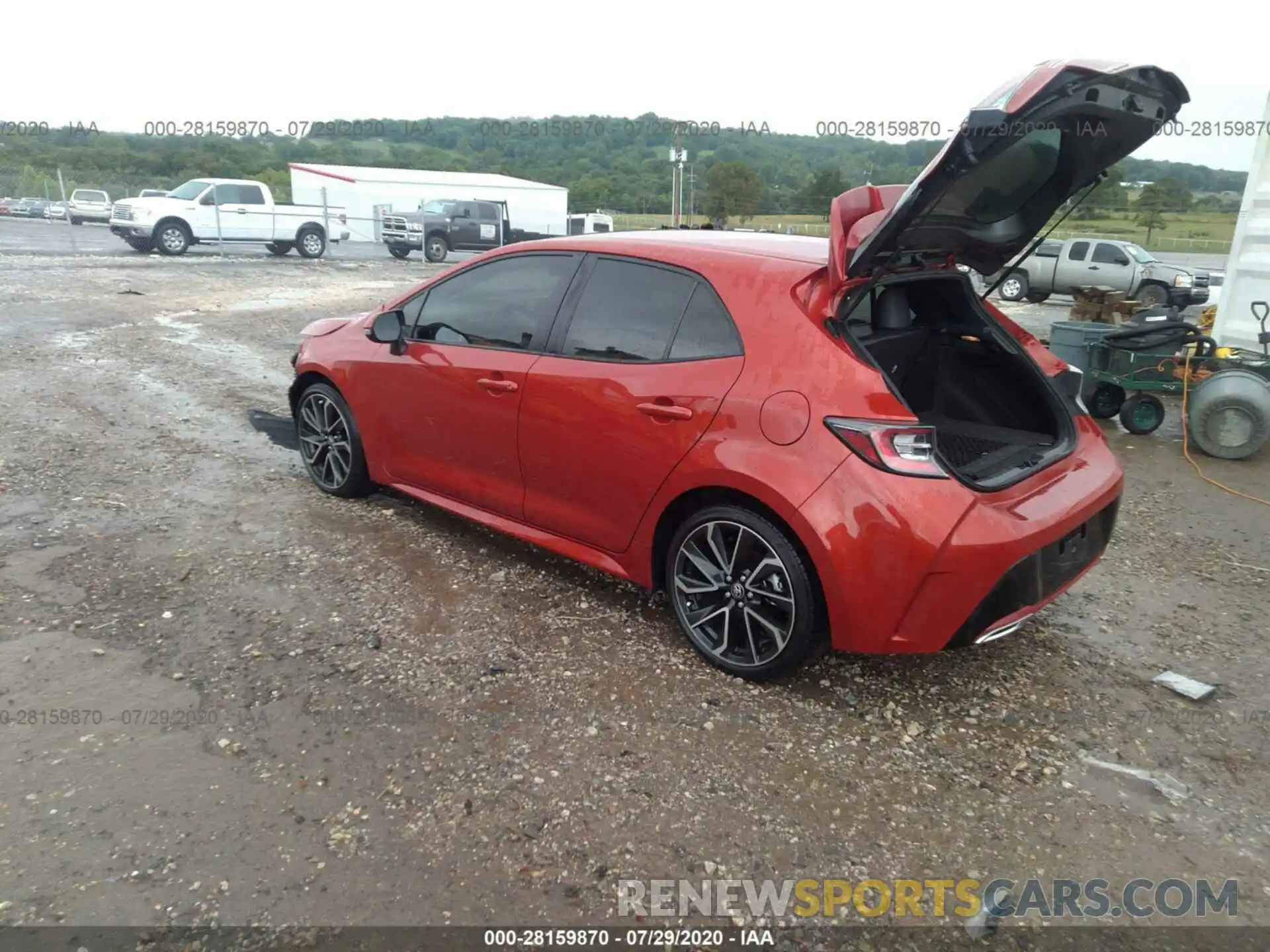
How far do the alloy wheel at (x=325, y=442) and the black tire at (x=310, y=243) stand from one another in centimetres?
2035

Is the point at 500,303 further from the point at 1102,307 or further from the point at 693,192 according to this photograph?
the point at 693,192

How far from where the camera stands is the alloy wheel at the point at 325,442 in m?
4.98

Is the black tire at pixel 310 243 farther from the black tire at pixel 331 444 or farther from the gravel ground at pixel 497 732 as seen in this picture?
the black tire at pixel 331 444

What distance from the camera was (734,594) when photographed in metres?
3.32

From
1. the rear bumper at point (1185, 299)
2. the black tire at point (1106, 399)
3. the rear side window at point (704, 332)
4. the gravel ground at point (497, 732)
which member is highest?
the rear side window at point (704, 332)

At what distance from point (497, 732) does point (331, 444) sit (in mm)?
2648

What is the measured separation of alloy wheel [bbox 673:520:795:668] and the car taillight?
51cm

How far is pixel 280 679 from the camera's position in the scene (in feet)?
10.8

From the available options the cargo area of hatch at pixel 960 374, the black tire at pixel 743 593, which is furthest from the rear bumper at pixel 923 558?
the cargo area of hatch at pixel 960 374

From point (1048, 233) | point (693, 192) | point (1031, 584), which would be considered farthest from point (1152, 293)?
point (1031, 584)

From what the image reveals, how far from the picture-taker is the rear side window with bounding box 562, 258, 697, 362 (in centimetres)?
347

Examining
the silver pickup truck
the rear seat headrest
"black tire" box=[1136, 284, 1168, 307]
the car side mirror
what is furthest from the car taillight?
"black tire" box=[1136, 284, 1168, 307]

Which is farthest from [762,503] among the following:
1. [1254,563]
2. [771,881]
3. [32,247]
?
[32,247]

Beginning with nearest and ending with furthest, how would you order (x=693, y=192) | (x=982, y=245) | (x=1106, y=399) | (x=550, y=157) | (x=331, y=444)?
(x=982, y=245)
(x=331, y=444)
(x=1106, y=399)
(x=693, y=192)
(x=550, y=157)
